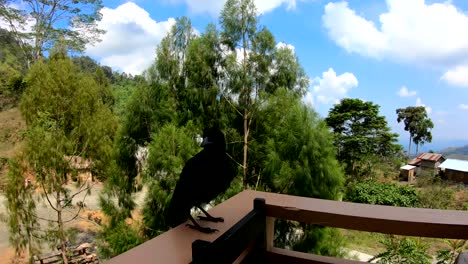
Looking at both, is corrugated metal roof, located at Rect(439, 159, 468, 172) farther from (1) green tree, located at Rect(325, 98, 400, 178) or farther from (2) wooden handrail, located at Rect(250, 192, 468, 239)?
(2) wooden handrail, located at Rect(250, 192, 468, 239)

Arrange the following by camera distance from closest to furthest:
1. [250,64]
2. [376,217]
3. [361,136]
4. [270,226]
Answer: [376,217]
[270,226]
[250,64]
[361,136]

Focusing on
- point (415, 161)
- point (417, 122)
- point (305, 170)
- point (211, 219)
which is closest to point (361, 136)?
point (415, 161)

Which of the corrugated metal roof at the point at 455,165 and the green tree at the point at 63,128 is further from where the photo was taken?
the corrugated metal roof at the point at 455,165

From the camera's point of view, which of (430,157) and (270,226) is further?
(430,157)

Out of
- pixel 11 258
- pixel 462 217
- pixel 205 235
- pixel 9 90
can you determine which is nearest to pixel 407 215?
pixel 462 217

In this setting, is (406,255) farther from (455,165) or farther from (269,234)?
(455,165)

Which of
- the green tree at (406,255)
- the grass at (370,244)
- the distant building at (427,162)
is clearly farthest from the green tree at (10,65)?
→ the distant building at (427,162)

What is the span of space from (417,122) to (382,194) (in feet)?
28.9

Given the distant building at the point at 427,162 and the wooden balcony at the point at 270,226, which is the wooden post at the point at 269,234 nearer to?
the wooden balcony at the point at 270,226

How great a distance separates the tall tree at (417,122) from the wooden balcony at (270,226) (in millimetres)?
18372

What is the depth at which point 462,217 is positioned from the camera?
0.90 m

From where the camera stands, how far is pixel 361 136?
12305 mm

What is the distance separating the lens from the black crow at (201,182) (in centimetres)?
92

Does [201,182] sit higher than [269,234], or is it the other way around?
[201,182]
